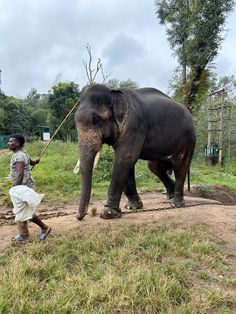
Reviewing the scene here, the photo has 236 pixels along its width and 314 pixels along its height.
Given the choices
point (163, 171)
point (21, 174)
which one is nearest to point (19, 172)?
point (21, 174)

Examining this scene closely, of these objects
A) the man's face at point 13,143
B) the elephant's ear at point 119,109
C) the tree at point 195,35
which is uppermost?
the tree at point 195,35

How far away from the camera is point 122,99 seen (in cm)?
655

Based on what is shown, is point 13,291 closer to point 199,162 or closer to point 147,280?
point 147,280

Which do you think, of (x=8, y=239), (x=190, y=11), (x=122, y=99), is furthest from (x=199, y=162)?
(x=8, y=239)

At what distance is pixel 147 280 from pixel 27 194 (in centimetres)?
199

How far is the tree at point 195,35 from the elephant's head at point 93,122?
15.1 metres

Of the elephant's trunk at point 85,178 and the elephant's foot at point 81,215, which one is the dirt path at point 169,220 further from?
the elephant's trunk at point 85,178

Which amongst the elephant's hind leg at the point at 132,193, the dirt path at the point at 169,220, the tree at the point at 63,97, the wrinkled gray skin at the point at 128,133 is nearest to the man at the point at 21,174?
the dirt path at the point at 169,220

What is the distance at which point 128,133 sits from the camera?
6.48 meters

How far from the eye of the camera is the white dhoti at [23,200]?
5.15 metres

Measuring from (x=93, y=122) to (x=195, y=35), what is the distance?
1577 cm

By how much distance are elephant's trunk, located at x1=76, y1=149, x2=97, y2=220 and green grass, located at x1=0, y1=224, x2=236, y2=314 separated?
0.58 meters

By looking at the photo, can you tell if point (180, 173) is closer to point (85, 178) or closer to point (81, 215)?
point (85, 178)

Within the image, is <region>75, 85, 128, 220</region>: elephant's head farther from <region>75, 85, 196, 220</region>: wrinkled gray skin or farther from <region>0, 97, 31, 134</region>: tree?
<region>0, 97, 31, 134</region>: tree
